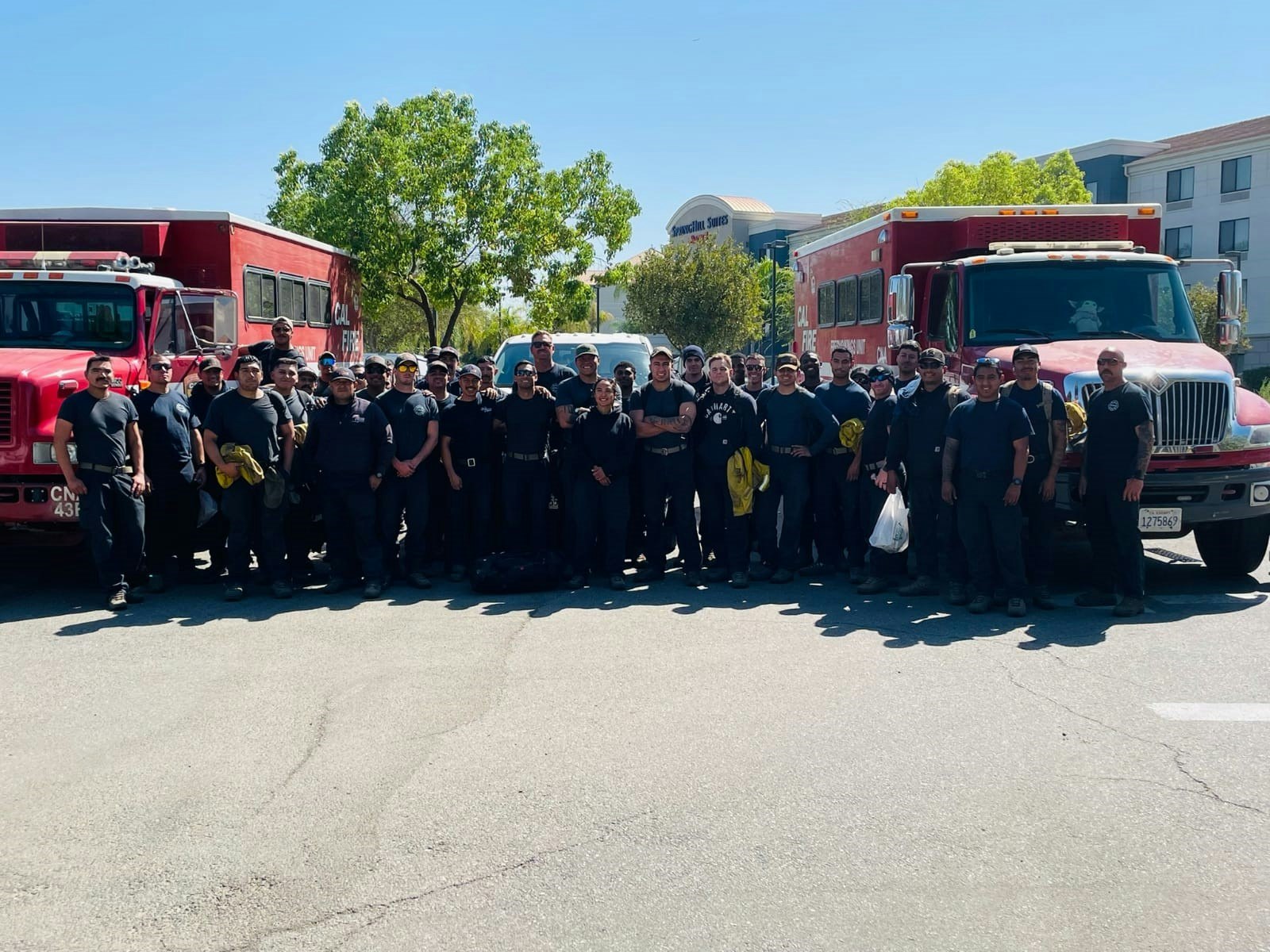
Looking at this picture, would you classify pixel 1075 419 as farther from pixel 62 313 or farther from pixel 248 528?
pixel 62 313

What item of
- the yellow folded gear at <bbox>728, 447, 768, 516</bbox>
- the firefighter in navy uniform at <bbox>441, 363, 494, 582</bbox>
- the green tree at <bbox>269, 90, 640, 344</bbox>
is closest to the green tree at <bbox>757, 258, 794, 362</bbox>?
the green tree at <bbox>269, 90, 640, 344</bbox>

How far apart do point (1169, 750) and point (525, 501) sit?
215 inches

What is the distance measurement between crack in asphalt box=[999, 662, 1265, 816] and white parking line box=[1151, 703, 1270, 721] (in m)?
0.39

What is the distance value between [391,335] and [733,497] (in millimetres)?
51964

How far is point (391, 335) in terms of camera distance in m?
59.2

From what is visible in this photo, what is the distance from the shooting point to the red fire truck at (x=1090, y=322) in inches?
341

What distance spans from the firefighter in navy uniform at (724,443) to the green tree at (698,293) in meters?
36.8

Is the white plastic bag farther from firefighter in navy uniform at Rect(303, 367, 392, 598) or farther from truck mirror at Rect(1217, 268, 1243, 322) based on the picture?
truck mirror at Rect(1217, 268, 1243, 322)

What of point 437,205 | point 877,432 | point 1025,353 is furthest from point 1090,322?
point 437,205

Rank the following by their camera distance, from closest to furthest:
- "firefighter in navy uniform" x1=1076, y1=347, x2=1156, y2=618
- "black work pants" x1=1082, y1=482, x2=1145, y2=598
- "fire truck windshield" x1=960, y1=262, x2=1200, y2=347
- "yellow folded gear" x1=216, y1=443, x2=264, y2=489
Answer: "firefighter in navy uniform" x1=1076, y1=347, x2=1156, y2=618 < "black work pants" x1=1082, y1=482, x2=1145, y2=598 < "yellow folded gear" x1=216, y1=443, x2=264, y2=489 < "fire truck windshield" x1=960, y1=262, x2=1200, y2=347

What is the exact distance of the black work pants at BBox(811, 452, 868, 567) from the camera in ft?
31.2

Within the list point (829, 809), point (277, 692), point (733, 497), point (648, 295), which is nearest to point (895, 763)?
point (829, 809)

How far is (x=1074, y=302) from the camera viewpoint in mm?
10016

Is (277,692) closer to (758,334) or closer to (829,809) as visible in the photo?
(829,809)
